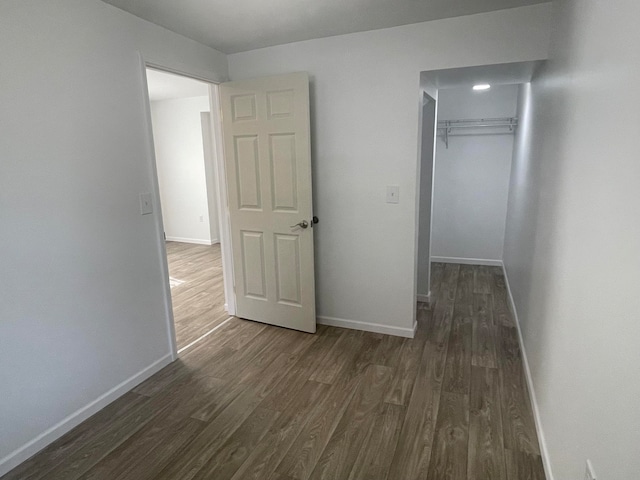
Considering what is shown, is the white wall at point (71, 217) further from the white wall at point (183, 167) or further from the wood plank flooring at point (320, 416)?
the white wall at point (183, 167)

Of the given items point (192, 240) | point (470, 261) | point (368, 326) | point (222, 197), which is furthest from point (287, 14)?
point (192, 240)

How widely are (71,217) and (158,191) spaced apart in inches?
25.5

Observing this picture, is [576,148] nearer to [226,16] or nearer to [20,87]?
[226,16]

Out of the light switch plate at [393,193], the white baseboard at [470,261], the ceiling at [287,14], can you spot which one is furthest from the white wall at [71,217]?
the white baseboard at [470,261]

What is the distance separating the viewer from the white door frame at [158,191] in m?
2.46

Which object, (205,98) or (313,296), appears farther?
(205,98)

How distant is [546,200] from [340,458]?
174cm

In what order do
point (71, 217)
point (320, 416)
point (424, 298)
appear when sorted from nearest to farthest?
point (71, 217), point (320, 416), point (424, 298)

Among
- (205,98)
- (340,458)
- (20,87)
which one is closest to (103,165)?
(20,87)

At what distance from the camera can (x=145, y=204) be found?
96.5 inches

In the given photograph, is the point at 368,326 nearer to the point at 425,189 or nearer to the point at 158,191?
the point at 425,189

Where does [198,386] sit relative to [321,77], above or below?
below

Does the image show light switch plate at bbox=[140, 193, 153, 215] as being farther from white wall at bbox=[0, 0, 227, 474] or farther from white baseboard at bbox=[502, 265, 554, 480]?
white baseboard at bbox=[502, 265, 554, 480]

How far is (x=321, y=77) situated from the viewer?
2898 millimetres
